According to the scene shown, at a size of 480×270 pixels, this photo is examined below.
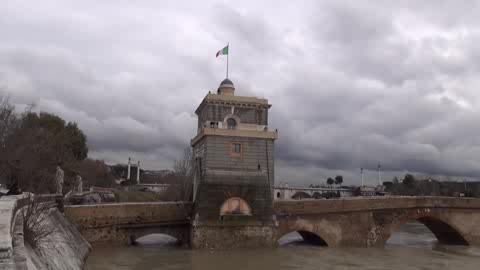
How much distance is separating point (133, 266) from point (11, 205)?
12112 mm

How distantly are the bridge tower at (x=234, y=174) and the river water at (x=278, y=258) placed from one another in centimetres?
119

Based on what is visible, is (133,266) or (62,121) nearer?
(133,266)

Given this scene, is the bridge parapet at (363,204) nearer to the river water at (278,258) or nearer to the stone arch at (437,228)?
the stone arch at (437,228)

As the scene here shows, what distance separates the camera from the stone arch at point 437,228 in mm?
29812

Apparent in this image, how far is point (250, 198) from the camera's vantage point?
88.0ft

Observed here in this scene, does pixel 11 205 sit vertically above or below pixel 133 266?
above

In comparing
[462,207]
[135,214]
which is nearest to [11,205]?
[135,214]

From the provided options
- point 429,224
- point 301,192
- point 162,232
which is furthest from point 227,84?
point 301,192

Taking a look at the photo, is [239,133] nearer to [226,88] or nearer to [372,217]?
[226,88]

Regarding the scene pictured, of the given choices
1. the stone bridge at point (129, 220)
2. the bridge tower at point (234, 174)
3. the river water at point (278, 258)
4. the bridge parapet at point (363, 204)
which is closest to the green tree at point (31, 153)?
the stone bridge at point (129, 220)

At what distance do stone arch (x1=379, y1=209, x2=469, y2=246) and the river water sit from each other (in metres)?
1.35

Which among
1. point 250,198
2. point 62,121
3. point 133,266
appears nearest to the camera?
point 133,266

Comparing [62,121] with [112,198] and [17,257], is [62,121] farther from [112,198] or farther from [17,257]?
[17,257]

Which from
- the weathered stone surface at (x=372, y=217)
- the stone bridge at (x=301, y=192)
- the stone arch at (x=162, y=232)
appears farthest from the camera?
the stone bridge at (x=301, y=192)
